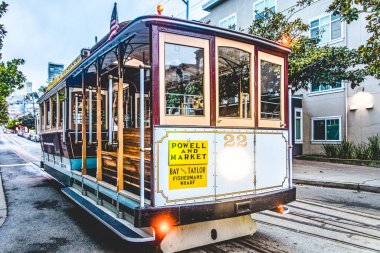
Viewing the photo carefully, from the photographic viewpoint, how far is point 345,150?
47.9 ft

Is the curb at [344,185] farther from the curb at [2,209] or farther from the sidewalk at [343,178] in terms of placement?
the curb at [2,209]

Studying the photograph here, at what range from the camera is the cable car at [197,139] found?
3.43 meters

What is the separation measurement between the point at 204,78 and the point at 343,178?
8213 mm

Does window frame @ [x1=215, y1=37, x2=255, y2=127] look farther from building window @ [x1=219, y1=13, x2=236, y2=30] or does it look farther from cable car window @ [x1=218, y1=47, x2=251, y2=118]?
building window @ [x1=219, y1=13, x2=236, y2=30]

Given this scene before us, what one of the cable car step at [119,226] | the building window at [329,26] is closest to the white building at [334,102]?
the building window at [329,26]

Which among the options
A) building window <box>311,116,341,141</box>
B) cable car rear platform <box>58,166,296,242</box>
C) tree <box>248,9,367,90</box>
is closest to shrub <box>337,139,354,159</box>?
building window <box>311,116,341,141</box>

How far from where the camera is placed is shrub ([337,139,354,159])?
14.4 m

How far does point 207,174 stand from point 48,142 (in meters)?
7.65

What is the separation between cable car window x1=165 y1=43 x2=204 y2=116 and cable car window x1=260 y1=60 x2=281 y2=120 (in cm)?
108

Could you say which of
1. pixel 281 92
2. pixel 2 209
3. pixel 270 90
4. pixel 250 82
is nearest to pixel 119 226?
pixel 250 82

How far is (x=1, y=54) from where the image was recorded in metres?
8.88

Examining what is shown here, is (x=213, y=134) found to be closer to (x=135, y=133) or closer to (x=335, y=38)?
(x=135, y=133)

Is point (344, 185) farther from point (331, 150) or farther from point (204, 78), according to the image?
point (204, 78)

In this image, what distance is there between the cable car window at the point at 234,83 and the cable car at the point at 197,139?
0.05ft
